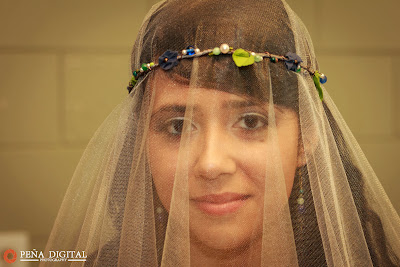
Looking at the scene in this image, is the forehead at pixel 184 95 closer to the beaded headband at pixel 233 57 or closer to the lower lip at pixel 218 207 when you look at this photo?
the beaded headband at pixel 233 57

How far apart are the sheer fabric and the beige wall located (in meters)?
0.33

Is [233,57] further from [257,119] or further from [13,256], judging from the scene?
[13,256]

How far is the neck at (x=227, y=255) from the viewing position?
1.90 feet

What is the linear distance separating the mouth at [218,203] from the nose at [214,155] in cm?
3

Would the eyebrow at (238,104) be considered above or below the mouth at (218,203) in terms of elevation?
above

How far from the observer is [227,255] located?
0.59m

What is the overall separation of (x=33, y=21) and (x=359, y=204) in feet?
2.71

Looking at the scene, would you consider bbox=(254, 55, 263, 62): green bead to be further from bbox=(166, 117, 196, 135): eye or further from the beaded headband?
bbox=(166, 117, 196, 135): eye

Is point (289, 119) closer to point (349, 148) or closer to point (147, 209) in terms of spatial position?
point (349, 148)

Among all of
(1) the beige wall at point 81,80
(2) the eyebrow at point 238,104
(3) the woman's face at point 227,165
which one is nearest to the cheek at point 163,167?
(3) the woman's face at point 227,165

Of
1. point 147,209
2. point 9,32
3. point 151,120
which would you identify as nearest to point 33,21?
point 9,32

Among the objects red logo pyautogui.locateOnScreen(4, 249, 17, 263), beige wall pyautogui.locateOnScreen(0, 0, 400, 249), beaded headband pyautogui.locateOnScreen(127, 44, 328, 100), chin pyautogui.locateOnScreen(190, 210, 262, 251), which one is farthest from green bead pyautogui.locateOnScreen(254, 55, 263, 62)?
red logo pyautogui.locateOnScreen(4, 249, 17, 263)

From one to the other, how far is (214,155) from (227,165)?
0.02 meters

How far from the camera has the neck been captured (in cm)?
58
